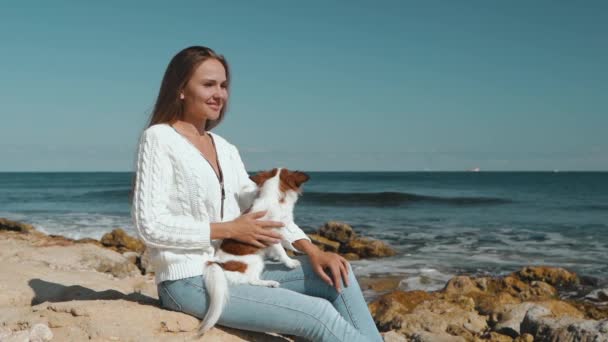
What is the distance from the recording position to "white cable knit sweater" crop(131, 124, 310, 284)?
2766 mm

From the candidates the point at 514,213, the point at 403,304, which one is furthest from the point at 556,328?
the point at 514,213

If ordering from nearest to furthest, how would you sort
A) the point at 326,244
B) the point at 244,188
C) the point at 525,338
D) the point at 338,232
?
the point at 244,188 < the point at 525,338 < the point at 326,244 < the point at 338,232

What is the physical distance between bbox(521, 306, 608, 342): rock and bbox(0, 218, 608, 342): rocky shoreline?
0.01 m

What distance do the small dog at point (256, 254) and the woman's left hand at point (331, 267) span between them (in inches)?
6.3

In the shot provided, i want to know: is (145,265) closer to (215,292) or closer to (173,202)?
(173,202)

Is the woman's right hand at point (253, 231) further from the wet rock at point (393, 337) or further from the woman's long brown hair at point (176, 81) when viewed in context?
the wet rock at point (393, 337)

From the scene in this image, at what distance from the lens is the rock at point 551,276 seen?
9250mm

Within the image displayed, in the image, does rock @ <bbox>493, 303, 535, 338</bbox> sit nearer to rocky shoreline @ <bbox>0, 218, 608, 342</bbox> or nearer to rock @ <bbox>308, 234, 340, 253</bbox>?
rocky shoreline @ <bbox>0, 218, 608, 342</bbox>

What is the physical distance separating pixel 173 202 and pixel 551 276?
8.42m

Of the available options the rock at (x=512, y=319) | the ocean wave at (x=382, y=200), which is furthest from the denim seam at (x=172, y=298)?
the ocean wave at (x=382, y=200)

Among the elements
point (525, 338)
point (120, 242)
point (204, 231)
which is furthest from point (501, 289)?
point (120, 242)

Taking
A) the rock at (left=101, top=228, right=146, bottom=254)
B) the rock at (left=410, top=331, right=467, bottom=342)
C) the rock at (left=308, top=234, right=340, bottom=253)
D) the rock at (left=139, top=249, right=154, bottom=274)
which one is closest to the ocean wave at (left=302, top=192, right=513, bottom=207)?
the rock at (left=308, top=234, right=340, bottom=253)

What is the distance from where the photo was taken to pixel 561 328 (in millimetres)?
5289

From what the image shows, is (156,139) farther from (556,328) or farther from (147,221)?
(556,328)
